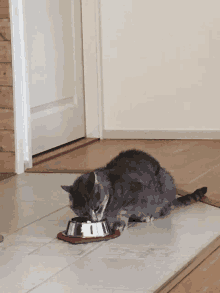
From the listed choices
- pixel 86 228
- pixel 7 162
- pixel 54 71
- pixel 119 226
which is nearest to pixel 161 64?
pixel 54 71

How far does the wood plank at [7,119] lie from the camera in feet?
8.20

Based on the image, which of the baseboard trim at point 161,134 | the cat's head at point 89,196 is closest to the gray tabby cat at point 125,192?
the cat's head at point 89,196

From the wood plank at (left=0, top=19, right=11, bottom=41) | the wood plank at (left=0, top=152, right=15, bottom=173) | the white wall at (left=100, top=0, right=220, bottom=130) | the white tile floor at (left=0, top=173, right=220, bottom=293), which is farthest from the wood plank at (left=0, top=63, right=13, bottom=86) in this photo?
the white wall at (left=100, top=0, right=220, bottom=130)

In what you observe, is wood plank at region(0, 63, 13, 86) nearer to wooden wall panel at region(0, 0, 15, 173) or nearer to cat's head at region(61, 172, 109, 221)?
wooden wall panel at region(0, 0, 15, 173)

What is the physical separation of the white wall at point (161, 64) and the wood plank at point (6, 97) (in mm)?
1105

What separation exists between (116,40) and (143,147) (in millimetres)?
855

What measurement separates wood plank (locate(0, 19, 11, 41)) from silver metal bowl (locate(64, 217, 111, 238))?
134 cm

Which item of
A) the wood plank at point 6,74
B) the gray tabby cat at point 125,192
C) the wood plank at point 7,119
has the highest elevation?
the wood plank at point 6,74

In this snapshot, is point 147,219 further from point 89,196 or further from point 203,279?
point 203,279

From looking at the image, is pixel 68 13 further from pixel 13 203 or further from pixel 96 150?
pixel 13 203

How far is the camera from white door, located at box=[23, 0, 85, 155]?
9.36 ft

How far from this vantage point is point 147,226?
1.63m

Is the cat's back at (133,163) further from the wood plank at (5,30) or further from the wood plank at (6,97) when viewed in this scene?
the wood plank at (5,30)

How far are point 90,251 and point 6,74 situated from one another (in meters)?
1.38
